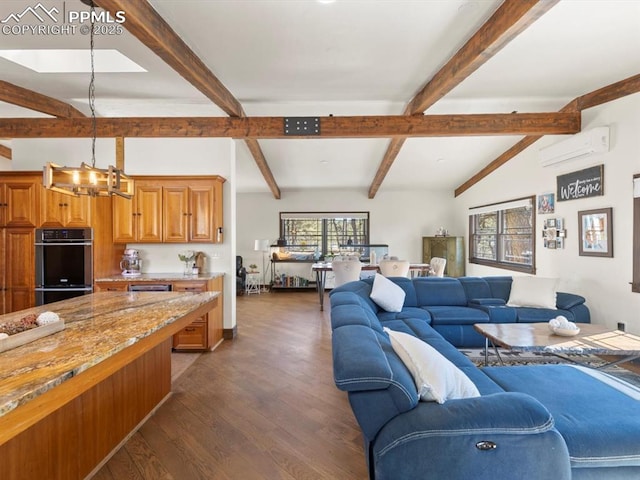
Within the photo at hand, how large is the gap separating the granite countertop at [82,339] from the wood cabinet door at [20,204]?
6.72 feet

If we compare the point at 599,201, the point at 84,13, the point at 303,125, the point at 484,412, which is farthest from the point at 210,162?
the point at 599,201

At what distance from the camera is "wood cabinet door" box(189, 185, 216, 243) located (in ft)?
14.1

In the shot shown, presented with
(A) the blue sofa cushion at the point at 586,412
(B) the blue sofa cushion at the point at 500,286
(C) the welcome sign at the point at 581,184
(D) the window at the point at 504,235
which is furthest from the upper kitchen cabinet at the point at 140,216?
(D) the window at the point at 504,235

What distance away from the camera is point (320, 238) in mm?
8750

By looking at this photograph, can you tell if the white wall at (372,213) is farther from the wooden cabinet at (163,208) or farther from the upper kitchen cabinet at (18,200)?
the upper kitchen cabinet at (18,200)

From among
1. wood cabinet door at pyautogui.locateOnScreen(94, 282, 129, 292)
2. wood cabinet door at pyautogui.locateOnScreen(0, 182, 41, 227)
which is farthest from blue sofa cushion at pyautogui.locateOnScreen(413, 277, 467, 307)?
wood cabinet door at pyautogui.locateOnScreen(0, 182, 41, 227)

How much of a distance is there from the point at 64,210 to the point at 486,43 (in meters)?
4.78

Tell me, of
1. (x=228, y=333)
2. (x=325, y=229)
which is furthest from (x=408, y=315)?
(x=325, y=229)

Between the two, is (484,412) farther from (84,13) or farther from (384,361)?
(84,13)

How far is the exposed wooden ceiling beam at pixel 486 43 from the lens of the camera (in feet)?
7.41

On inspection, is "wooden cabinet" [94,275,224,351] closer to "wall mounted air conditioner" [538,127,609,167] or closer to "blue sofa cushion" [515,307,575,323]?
"blue sofa cushion" [515,307,575,323]

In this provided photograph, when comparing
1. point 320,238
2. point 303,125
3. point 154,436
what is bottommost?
point 154,436

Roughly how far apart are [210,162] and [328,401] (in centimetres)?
336

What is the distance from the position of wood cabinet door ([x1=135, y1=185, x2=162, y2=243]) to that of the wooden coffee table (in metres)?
3.99
